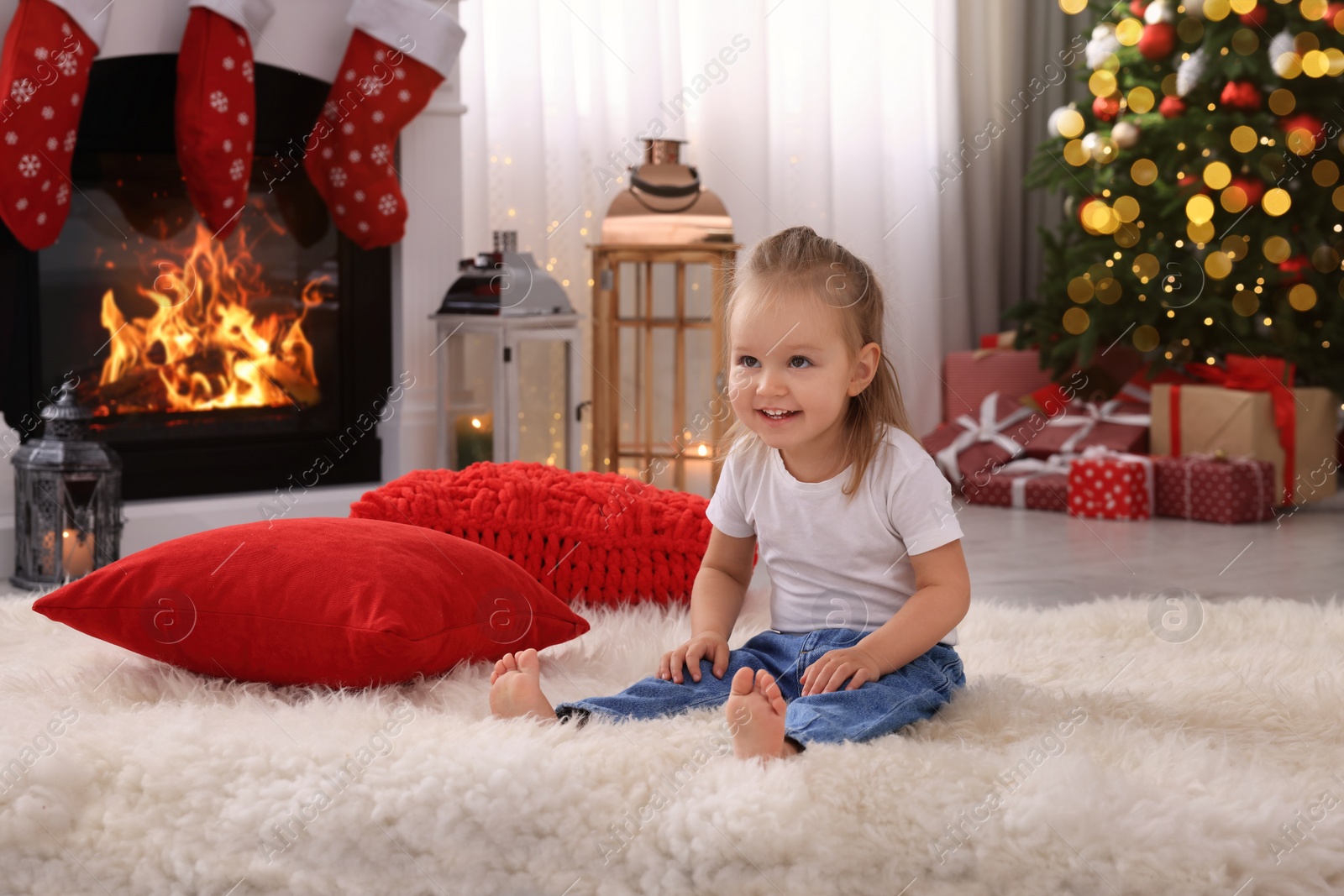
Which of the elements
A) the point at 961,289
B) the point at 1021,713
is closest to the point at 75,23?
the point at 1021,713

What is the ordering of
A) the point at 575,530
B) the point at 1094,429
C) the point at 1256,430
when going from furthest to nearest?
the point at 1094,429 → the point at 1256,430 → the point at 575,530

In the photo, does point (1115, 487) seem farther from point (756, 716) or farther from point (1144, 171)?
point (756, 716)

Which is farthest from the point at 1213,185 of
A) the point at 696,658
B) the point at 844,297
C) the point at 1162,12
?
the point at 696,658

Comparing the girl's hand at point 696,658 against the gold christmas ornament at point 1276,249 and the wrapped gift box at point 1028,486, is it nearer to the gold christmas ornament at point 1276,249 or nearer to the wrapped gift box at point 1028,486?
the wrapped gift box at point 1028,486

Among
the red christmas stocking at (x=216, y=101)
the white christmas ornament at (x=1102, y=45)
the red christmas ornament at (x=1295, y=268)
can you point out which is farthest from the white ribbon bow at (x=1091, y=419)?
the red christmas stocking at (x=216, y=101)

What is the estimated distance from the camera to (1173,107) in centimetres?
331

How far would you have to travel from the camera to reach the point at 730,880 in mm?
993

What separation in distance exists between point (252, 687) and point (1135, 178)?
2.75m

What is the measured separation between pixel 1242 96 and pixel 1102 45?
1.27 ft

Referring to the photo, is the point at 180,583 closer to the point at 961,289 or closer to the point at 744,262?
the point at 744,262

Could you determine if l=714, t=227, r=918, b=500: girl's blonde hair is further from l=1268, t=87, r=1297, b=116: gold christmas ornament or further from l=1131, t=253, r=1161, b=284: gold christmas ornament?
l=1268, t=87, r=1297, b=116: gold christmas ornament

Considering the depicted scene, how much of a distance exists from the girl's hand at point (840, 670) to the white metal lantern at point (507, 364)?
1.57m

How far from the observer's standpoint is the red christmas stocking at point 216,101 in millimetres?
2408

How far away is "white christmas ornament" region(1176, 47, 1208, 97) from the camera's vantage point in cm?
322
